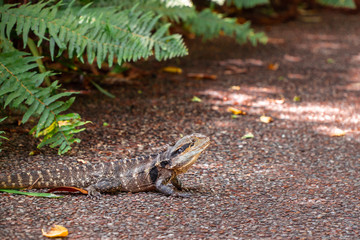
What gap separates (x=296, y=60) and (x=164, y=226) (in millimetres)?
5916

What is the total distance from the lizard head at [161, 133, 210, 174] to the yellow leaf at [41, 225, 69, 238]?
1.17 meters

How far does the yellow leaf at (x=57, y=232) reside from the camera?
315 centimetres

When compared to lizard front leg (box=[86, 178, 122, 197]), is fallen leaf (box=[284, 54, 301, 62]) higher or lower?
higher

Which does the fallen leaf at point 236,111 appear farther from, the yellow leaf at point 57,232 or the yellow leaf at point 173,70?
the yellow leaf at point 57,232

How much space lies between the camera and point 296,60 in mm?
8570

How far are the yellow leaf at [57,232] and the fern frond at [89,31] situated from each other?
2243 mm

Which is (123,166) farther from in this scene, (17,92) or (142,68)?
(142,68)

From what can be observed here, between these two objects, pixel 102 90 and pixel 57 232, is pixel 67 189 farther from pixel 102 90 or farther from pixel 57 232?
pixel 102 90

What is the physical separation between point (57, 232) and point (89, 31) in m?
2.63

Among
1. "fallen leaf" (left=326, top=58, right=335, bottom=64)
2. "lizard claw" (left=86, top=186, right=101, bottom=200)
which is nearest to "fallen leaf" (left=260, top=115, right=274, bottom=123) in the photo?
"lizard claw" (left=86, top=186, right=101, bottom=200)

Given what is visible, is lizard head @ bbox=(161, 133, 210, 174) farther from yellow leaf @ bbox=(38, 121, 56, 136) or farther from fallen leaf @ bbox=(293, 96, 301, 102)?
fallen leaf @ bbox=(293, 96, 301, 102)

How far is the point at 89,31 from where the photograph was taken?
514 cm

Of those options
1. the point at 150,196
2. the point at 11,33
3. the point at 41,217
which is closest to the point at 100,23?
the point at 11,33

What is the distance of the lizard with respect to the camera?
4016 millimetres
